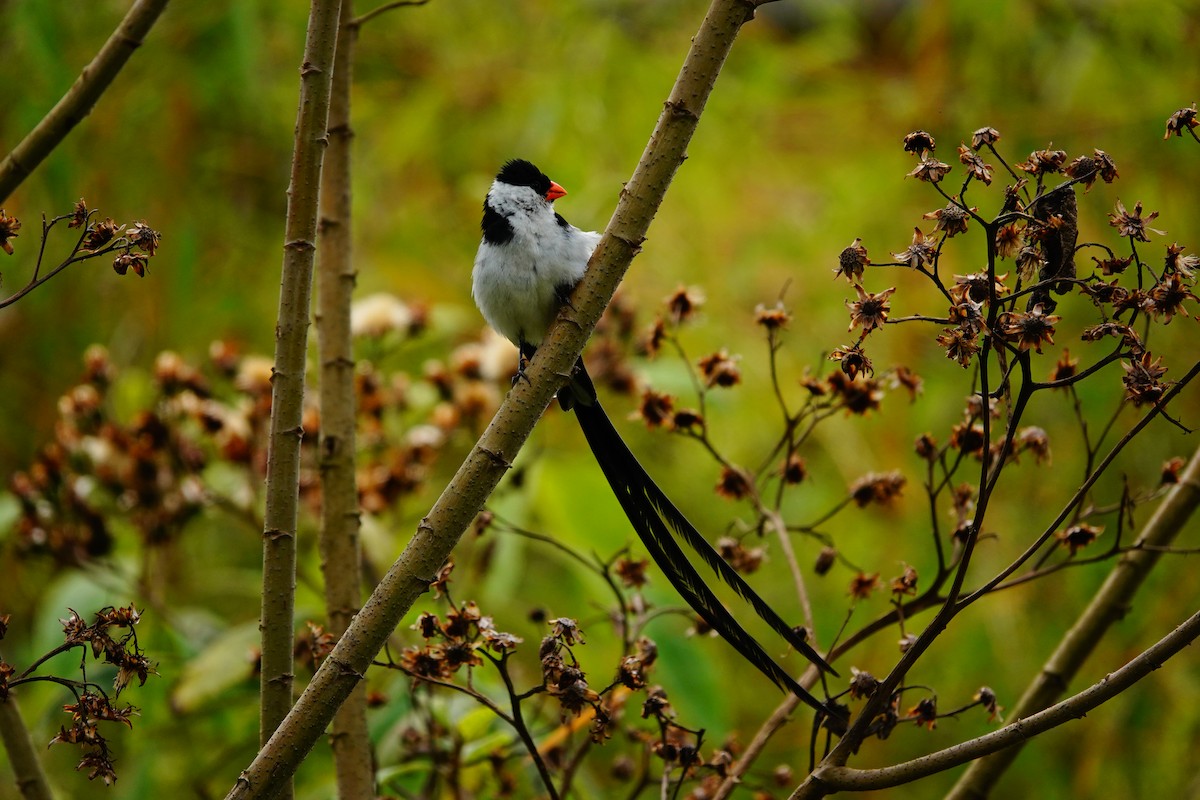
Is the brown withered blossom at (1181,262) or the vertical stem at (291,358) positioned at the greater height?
the vertical stem at (291,358)

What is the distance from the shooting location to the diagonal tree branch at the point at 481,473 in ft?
3.58

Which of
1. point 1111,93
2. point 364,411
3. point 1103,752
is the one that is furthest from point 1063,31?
point 364,411

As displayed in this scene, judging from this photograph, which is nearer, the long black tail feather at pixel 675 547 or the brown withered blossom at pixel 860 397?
the long black tail feather at pixel 675 547

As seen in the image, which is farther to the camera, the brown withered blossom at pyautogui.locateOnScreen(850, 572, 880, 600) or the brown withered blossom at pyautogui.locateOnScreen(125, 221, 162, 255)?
the brown withered blossom at pyautogui.locateOnScreen(850, 572, 880, 600)

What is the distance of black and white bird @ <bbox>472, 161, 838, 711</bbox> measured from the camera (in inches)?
54.9

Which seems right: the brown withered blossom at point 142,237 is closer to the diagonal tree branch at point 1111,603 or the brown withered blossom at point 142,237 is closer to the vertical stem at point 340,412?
the vertical stem at point 340,412

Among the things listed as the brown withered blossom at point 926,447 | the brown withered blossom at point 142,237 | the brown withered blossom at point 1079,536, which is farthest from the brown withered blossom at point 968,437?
the brown withered blossom at point 142,237

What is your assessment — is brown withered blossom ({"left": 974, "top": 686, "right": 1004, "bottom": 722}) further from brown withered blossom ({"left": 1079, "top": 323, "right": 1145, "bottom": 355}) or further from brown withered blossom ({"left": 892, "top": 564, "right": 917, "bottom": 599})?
brown withered blossom ({"left": 1079, "top": 323, "right": 1145, "bottom": 355})

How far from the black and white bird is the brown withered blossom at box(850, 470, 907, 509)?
23 cm

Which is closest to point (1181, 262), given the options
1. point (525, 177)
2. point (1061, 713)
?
point (1061, 713)

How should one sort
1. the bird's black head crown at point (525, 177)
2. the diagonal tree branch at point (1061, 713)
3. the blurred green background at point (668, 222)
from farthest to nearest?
the blurred green background at point (668, 222) < the bird's black head crown at point (525, 177) < the diagonal tree branch at point (1061, 713)

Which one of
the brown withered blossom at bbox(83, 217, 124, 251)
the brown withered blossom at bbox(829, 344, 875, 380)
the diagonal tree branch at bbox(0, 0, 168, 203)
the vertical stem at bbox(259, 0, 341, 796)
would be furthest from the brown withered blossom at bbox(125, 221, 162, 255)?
the brown withered blossom at bbox(829, 344, 875, 380)

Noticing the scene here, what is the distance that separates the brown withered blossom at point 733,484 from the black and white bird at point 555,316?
0.09 metres

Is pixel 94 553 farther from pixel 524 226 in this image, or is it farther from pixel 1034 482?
pixel 1034 482
